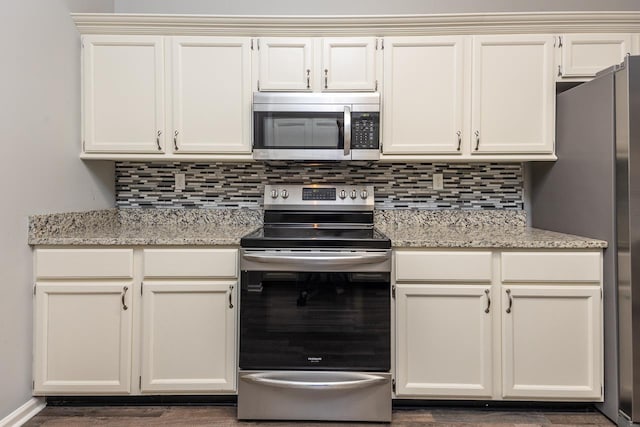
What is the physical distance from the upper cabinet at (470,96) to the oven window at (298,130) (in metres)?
0.29

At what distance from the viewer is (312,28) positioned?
2182 mm

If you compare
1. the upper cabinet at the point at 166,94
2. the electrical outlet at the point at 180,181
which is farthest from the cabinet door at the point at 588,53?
the electrical outlet at the point at 180,181

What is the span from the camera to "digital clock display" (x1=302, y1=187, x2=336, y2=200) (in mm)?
2412

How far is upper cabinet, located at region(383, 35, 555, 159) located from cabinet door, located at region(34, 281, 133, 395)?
1637 mm

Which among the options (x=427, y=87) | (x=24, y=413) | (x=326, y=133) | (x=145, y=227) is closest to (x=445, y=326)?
(x=326, y=133)

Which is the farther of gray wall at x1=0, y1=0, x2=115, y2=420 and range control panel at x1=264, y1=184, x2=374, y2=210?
range control panel at x1=264, y1=184, x2=374, y2=210

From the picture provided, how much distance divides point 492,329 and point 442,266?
387mm

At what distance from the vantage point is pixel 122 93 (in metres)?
2.21

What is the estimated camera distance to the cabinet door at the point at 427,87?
7.18 feet

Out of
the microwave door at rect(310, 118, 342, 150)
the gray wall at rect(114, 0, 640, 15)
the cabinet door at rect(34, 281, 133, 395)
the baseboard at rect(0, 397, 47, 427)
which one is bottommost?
the baseboard at rect(0, 397, 47, 427)

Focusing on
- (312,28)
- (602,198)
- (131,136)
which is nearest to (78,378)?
(131,136)

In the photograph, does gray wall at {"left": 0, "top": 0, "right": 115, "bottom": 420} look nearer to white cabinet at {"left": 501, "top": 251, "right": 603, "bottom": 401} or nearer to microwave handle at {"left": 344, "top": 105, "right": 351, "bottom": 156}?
microwave handle at {"left": 344, "top": 105, "right": 351, "bottom": 156}

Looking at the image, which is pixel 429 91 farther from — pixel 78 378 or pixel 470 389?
pixel 78 378

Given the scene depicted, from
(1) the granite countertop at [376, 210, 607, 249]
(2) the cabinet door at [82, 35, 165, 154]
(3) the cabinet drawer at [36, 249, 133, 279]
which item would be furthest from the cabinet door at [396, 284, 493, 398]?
(2) the cabinet door at [82, 35, 165, 154]
